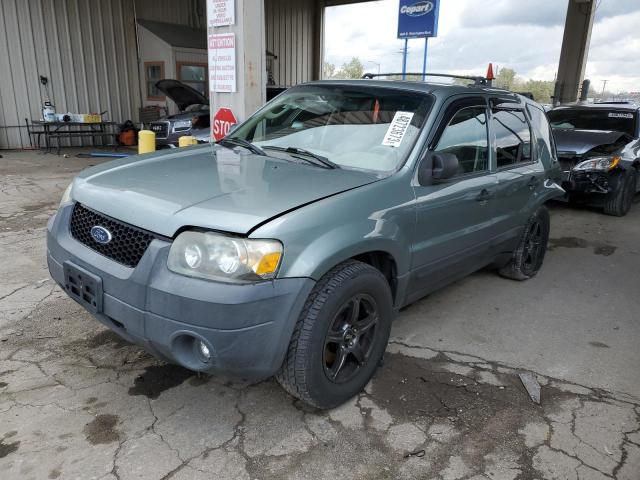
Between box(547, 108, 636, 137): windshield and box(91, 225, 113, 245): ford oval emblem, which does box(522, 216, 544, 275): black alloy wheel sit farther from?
box(547, 108, 636, 137): windshield

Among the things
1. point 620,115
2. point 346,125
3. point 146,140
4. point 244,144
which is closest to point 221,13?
point 146,140

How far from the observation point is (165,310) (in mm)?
2205

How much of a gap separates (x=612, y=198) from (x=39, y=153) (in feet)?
39.7

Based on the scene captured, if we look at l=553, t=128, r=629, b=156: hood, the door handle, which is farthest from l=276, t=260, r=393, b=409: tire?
l=553, t=128, r=629, b=156: hood

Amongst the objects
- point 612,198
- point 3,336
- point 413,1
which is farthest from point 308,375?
point 413,1

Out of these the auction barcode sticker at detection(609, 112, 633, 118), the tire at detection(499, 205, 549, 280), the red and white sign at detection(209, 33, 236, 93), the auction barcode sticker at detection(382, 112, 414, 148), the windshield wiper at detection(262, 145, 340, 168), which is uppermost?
the red and white sign at detection(209, 33, 236, 93)

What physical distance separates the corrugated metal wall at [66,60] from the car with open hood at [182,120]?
3.40m

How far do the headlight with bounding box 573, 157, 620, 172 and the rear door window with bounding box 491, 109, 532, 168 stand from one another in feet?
11.8

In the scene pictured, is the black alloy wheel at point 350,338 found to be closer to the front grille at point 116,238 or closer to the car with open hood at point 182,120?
the front grille at point 116,238

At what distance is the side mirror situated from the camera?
2984mm

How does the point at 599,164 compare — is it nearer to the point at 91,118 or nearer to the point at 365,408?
the point at 365,408

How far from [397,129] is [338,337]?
54.2 inches

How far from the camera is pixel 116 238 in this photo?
2.48 meters

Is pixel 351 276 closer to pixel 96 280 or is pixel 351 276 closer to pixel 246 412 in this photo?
pixel 246 412
